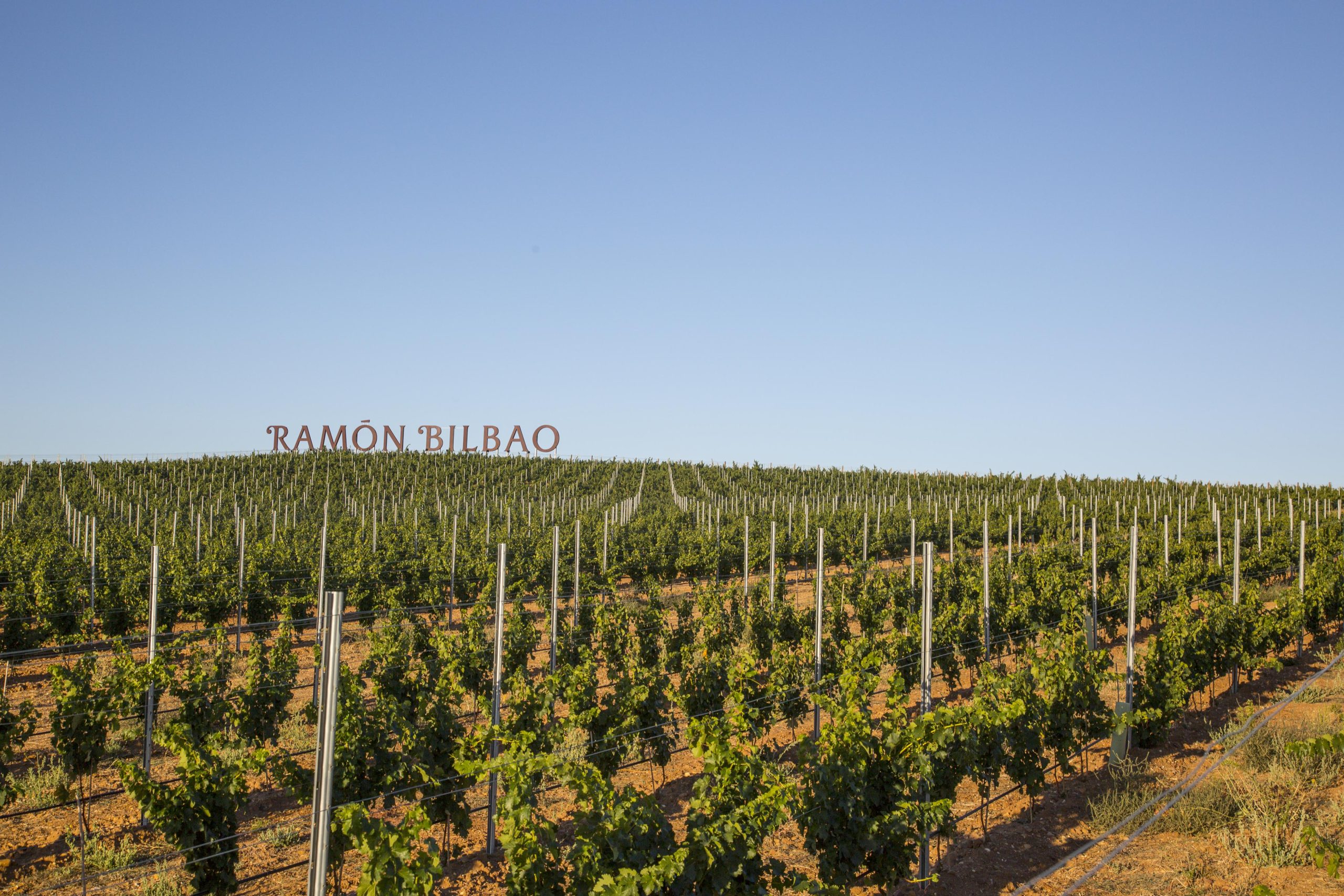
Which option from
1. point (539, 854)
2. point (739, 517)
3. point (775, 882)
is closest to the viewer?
point (539, 854)

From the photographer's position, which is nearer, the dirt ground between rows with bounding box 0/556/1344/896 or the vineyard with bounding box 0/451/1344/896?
the vineyard with bounding box 0/451/1344/896

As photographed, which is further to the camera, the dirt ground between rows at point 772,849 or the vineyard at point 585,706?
the dirt ground between rows at point 772,849

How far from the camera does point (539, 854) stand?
5086 mm

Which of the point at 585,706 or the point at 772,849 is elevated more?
the point at 585,706

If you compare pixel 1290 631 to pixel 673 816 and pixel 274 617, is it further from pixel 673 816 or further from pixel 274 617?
pixel 274 617

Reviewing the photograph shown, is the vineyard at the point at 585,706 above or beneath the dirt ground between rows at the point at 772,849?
above

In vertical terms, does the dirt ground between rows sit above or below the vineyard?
below

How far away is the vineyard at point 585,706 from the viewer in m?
5.84

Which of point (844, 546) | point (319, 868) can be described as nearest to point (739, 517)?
point (844, 546)

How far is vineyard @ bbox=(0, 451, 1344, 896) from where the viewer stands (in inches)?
230

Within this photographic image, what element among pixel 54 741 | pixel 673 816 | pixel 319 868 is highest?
pixel 319 868

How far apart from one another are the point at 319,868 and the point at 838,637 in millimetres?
10601

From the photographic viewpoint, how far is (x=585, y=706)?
8.72 m

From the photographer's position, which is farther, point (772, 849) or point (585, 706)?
point (585, 706)
